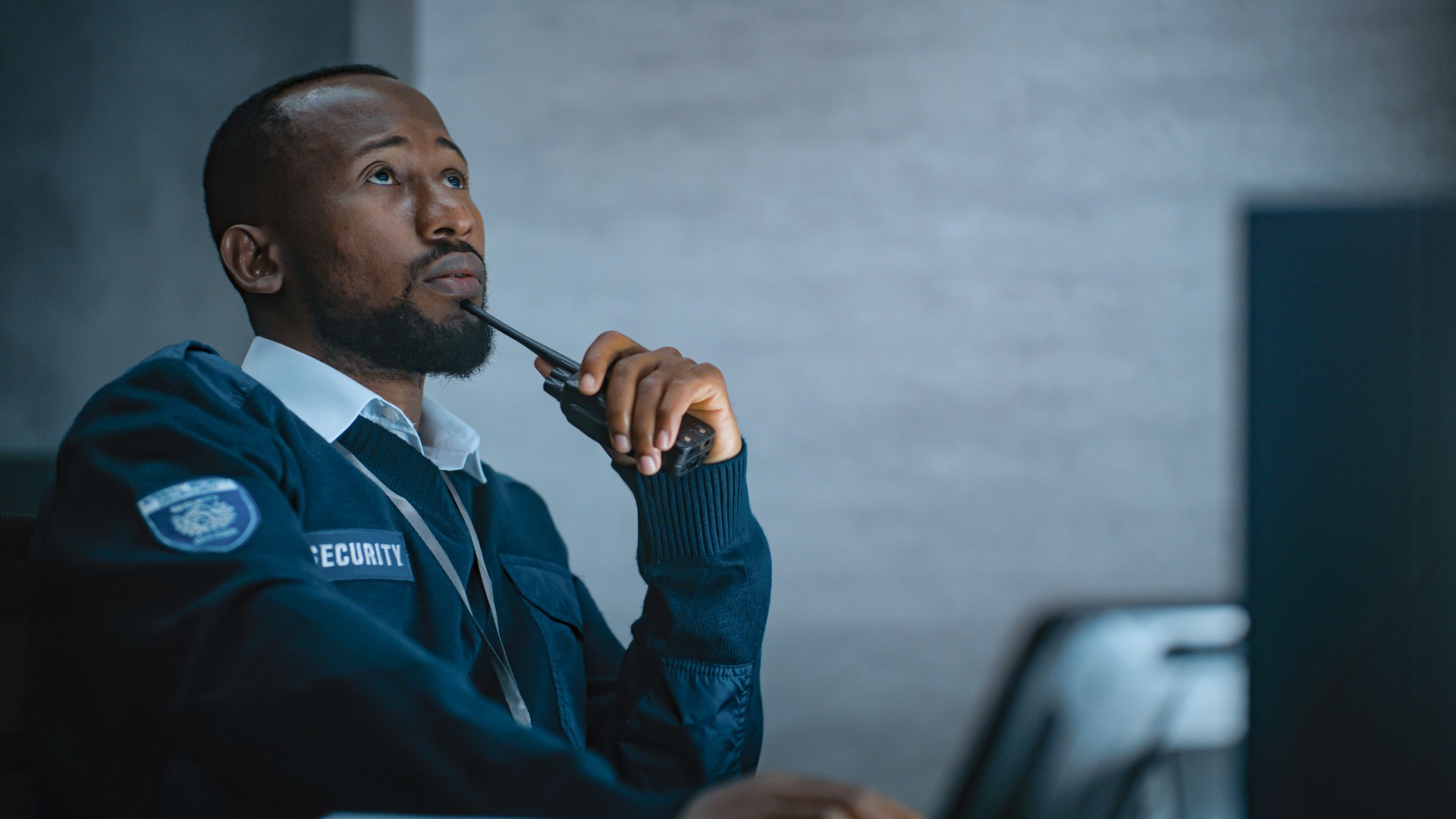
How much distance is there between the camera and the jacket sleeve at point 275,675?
517 millimetres

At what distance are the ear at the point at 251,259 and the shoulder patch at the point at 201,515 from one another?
1.45 ft

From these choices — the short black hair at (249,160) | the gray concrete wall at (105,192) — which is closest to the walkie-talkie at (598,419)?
the short black hair at (249,160)

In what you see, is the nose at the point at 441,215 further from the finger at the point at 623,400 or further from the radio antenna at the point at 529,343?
the finger at the point at 623,400

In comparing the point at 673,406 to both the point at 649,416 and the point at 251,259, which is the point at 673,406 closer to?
A: the point at 649,416

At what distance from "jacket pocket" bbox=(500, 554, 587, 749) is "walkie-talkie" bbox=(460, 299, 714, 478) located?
0.22m

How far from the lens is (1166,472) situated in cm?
226

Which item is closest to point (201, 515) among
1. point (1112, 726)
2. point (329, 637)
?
point (329, 637)

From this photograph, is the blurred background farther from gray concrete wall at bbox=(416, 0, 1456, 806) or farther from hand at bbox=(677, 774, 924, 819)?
hand at bbox=(677, 774, 924, 819)

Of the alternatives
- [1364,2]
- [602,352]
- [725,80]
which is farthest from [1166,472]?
[602,352]

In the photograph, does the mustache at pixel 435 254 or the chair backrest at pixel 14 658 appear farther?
the mustache at pixel 435 254

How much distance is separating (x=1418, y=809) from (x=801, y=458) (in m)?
1.87

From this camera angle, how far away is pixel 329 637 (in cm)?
58

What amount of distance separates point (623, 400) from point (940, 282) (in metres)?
1.60

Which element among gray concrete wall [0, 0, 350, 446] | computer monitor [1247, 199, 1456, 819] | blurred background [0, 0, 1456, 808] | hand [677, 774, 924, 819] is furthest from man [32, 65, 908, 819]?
blurred background [0, 0, 1456, 808]
